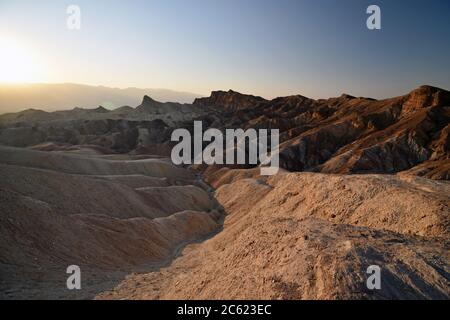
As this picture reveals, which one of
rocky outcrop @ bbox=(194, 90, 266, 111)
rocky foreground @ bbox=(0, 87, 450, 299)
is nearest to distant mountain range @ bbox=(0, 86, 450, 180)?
rocky foreground @ bbox=(0, 87, 450, 299)

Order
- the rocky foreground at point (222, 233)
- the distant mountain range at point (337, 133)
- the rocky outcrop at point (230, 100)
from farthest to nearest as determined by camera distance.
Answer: the rocky outcrop at point (230, 100), the distant mountain range at point (337, 133), the rocky foreground at point (222, 233)

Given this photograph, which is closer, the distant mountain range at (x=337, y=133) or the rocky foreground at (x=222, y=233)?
the rocky foreground at (x=222, y=233)

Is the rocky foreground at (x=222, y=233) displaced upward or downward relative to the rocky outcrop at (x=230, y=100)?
downward

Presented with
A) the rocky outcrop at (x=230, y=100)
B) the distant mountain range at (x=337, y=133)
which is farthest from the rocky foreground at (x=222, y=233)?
the rocky outcrop at (x=230, y=100)

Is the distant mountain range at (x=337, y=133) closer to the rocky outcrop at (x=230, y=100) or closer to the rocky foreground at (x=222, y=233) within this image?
the rocky foreground at (x=222, y=233)

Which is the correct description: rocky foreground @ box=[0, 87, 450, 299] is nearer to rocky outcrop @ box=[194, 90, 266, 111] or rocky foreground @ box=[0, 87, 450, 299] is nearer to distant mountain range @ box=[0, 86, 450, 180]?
distant mountain range @ box=[0, 86, 450, 180]

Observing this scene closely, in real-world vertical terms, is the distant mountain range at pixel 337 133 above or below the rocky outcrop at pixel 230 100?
below

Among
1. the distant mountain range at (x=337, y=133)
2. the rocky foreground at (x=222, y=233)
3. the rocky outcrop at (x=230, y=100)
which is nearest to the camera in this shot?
the rocky foreground at (x=222, y=233)

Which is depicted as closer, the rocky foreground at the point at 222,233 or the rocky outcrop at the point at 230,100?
the rocky foreground at the point at 222,233

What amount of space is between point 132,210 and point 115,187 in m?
3.18

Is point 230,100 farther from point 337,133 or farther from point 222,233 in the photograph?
point 222,233

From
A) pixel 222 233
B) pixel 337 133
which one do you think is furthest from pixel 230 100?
pixel 222 233

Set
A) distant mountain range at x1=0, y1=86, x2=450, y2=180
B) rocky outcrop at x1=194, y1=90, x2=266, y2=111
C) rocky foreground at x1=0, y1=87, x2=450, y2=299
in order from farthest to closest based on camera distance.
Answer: rocky outcrop at x1=194, y1=90, x2=266, y2=111
distant mountain range at x1=0, y1=86, x2=450, y2=180
rocky foreground at x1=0, y1=87, x2=450, y2=299
